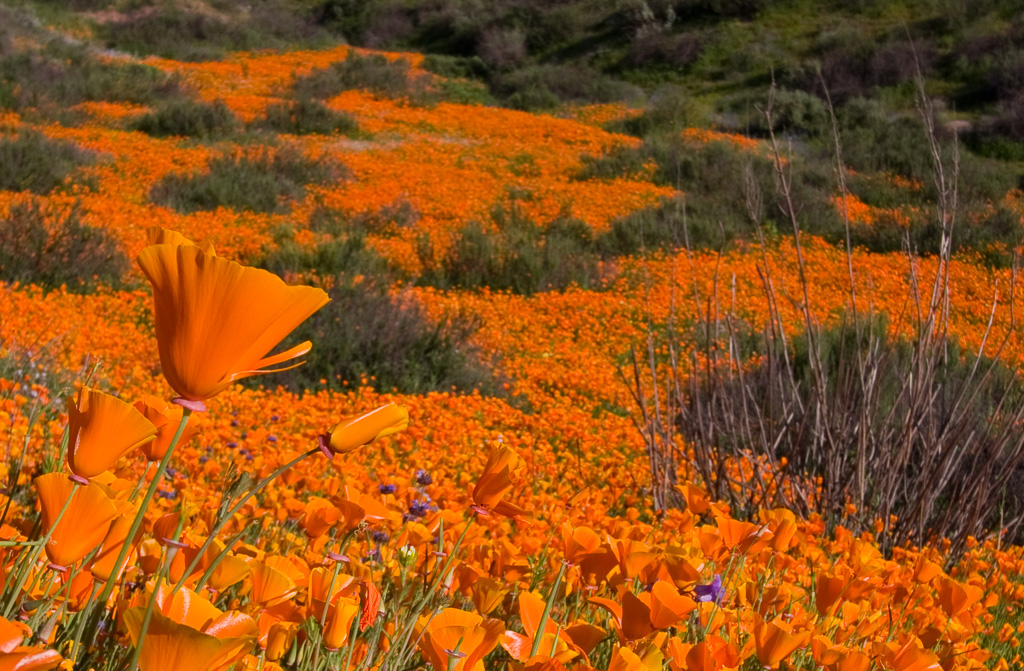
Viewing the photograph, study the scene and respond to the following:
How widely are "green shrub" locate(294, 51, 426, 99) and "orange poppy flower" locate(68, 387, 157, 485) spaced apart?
63.9ft

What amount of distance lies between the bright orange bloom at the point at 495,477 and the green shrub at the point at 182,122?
14603 millimetres

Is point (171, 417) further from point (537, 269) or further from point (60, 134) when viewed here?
point (60, 134)

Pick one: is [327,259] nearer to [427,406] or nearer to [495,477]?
[427,406]

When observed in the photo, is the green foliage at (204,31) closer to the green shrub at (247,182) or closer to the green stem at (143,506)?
the green shrub at (247,182)

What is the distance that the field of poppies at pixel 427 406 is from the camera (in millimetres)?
744

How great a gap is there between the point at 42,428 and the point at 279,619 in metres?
2.32

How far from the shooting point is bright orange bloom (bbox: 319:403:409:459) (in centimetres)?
67

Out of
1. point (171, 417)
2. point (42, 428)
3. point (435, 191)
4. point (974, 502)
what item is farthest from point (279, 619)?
point (435, 191)

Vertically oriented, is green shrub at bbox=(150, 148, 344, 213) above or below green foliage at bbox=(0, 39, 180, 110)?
below

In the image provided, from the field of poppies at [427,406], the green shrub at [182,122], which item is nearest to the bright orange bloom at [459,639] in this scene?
the field of poppies at [427,406]

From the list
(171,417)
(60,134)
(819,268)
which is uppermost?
(171,417)

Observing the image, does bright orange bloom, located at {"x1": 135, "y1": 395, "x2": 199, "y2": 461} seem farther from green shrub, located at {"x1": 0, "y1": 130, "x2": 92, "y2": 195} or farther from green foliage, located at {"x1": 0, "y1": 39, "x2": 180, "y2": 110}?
green foliage, located at {"x1": 0, "y1": 39, "x2": 180, "y2": 110}

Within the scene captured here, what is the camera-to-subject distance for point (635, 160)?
14.8 m

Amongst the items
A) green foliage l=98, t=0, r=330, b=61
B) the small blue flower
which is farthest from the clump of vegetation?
green foliage l=98, t=0, r=330, b=61
